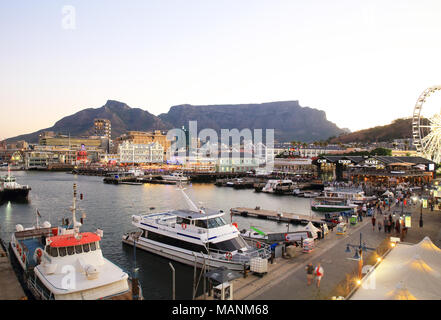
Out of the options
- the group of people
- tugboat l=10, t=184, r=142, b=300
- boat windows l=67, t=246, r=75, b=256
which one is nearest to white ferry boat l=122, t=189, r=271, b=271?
the group of people

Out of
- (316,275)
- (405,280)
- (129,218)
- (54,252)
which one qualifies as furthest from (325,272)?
(129,218)

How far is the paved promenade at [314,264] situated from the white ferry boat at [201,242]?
2655 mm

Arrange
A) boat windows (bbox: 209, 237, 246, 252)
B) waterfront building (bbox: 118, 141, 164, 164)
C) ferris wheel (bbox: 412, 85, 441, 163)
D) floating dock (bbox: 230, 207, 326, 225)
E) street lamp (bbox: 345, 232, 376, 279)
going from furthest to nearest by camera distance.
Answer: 1. waterfront building (bbox: 118, 141, 164, 164)
2. ferris wheel (bbox: 412, 85, 441, 163)
3. floating dock (bbox: 230, 207, 326, 225)
4. boat windows (bbox: 209, 237, 246, 252)
5. street lamp (bbox: 345, 232, 376, 279)

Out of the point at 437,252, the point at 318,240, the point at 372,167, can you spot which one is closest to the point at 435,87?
the point at 372,167

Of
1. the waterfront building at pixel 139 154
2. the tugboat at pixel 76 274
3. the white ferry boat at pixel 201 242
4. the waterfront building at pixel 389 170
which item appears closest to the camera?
the tugboat at pixel 76 274

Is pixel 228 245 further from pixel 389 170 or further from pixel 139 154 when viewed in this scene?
pixel 139 154

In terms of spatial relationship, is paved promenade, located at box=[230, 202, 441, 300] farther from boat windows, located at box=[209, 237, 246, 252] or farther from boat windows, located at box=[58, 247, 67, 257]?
boat windows, located at box=[58, 247, 67, 257]

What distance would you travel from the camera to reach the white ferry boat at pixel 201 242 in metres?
17.5

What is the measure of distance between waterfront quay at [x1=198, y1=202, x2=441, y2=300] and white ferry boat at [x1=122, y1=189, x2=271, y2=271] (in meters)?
2.53

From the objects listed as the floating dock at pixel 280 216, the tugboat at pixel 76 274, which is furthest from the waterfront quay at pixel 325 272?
the floating dock at pixel 280 216

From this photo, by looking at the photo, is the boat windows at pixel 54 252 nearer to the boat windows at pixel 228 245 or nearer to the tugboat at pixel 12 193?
the boat windows at pixel 228 245

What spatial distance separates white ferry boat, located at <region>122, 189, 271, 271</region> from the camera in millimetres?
17484
